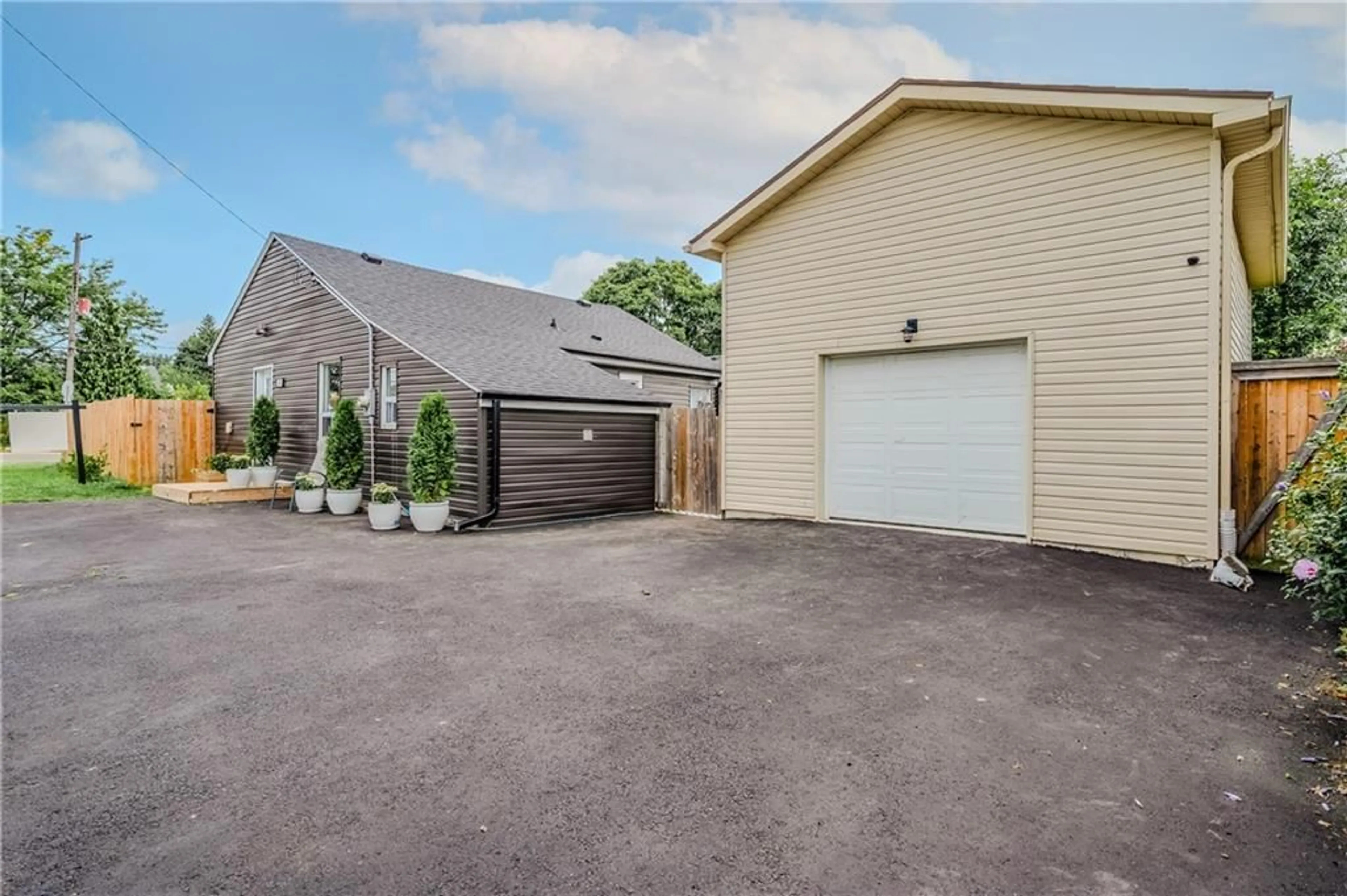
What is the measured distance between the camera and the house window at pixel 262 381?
1355 centimetres

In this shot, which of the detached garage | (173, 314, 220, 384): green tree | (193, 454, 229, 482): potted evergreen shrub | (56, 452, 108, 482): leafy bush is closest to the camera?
the detached garage

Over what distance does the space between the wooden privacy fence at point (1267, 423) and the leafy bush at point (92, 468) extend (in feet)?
64.0

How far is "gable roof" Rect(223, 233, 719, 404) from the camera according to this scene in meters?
10.1

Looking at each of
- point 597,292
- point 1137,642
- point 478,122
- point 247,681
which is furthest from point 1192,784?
point 597,292

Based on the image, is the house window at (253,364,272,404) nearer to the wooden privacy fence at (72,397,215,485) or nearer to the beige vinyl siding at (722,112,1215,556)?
the wooden privacy fence at (72,397,215,485)

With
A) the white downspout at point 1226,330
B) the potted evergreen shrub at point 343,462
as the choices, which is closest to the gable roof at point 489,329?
the potted evergreen shrub at point 343,462

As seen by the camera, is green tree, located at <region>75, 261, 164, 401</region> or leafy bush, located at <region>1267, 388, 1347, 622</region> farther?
green tree, located at <region>75, 261, 164, 401</region>

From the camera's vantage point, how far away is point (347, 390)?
37.5ft

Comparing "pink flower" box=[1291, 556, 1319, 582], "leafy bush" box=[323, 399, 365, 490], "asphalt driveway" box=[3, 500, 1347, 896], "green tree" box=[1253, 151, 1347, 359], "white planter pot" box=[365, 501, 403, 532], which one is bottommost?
"asphalt driveway" box=[3, 500, 1347, 896]

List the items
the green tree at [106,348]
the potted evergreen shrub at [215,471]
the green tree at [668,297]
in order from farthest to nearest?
1. the green tree at [668,297]
2. the green tree at [106,348]
3. the potted evergreen shrub at [215,471]

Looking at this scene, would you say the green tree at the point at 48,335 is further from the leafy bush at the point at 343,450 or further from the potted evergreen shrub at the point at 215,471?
the leafy bush at the point at 343,450

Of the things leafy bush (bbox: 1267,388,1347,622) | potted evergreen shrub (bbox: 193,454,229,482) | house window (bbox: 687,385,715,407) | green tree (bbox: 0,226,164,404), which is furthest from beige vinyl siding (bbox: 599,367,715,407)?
green tree (bbox: 0,226,164,404)

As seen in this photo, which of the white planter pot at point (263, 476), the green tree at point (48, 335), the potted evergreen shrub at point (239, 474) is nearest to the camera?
the potted evergreen shrub at point (239, 474)

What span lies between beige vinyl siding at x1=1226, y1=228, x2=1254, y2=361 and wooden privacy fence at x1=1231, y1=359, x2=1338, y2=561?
46 cm
